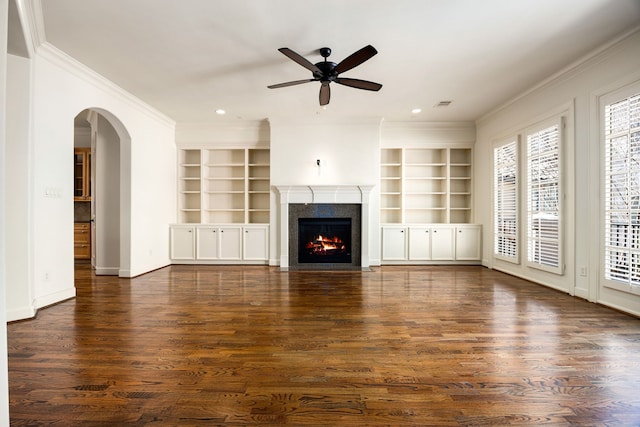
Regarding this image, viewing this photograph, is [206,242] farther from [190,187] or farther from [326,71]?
[326,71]

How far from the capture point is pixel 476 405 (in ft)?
5.48

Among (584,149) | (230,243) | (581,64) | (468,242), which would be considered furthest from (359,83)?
(468,242)

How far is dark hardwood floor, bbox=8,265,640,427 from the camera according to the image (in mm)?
1613

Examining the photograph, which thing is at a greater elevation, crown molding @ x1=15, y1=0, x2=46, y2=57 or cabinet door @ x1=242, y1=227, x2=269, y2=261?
crown molding @ x1=15, y1=0, x2=46, y2=57

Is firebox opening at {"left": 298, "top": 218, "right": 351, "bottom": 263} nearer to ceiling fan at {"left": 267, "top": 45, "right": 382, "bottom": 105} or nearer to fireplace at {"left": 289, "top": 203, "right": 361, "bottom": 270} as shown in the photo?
fireplace at {"left": 289, "top": 203, "right": 361, "bottom": 270}

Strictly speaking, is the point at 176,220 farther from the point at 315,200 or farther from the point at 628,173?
the point at 628,173

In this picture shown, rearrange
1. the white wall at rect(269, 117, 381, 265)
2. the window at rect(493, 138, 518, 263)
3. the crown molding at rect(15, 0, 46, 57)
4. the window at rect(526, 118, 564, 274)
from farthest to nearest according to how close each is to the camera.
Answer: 1. the white wall at rect(269, 117, 381, 265)
2. the window at rect(493, 138, 518, 263)
3. the window at rect(526, 118, 564, 274)
4. the crown molding at rect(15, 0, 46, 57)

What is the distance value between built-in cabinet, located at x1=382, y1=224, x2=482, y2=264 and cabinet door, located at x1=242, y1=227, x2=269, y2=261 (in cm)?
241

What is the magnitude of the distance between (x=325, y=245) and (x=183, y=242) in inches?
112

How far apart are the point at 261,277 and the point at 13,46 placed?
3.91 metres

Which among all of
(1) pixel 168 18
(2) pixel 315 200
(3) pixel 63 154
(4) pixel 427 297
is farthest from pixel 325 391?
(2) pixel 315 200

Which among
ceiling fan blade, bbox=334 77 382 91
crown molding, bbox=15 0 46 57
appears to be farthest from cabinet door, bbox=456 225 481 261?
crown molding, bbox=15 0 46 57

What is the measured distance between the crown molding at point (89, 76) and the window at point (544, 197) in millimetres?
6203

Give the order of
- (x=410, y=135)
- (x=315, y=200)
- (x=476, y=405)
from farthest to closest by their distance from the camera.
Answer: (x=410, y=135), (x=315, y=200), (x=476, y=405)
